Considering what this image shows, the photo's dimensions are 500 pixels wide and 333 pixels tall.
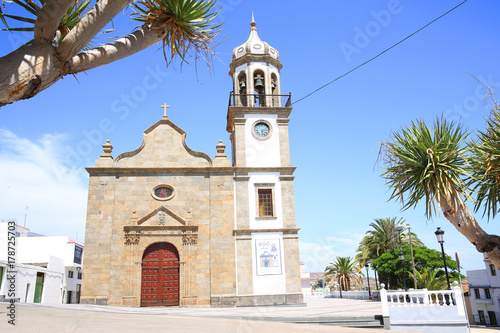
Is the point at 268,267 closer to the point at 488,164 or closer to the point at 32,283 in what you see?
the point at 488,164

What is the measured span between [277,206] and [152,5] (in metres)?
16.8

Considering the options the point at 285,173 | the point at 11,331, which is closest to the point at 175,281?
the point at 285,173

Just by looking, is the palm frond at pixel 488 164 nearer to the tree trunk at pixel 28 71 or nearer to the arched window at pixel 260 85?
the tree trunk at pixel 28 71

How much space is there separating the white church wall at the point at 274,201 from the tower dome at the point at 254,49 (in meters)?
7.18

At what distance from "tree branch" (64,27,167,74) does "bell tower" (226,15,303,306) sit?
16.2 m

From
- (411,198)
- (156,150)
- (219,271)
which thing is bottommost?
(219,271)

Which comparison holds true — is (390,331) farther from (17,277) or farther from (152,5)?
(17,277)

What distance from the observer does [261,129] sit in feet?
73.5

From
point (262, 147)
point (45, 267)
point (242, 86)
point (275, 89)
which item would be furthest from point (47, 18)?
point (45, 267)

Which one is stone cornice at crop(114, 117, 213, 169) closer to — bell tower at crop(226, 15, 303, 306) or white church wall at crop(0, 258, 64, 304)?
bell tower at crop(226, 15, 303, 306)

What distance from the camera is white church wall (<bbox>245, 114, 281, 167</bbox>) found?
856 inches

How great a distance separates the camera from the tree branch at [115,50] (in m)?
4.03

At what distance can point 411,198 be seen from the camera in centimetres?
1043

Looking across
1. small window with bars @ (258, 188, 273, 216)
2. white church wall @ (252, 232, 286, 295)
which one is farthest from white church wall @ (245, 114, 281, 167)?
white church wall @ (252, 232, 286, 295)
